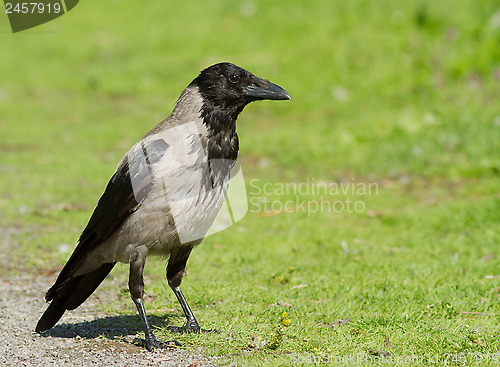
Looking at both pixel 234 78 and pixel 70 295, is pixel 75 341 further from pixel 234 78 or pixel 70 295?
pixel 234 78

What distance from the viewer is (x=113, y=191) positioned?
4449 millimetres

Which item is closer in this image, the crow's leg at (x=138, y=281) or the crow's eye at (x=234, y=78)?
the crow's leg at (x=138, y=281)

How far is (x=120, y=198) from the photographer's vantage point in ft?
14.3

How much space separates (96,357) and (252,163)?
595 cm

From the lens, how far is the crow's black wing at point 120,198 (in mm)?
4289

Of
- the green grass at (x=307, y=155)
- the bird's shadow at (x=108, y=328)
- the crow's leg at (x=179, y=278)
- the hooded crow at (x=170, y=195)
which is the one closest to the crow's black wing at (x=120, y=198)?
the hooded crow at (x=170, y=195)

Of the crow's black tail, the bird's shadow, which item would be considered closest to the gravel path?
the bird's shadow

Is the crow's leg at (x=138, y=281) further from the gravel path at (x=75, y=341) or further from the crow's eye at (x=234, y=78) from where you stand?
the crow's eye at (x=234, y=78)

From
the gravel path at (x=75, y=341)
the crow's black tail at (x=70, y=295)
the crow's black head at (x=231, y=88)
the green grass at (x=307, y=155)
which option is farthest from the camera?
the green grass at (x=307, y=155)

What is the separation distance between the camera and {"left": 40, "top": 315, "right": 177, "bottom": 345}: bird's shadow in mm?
4359

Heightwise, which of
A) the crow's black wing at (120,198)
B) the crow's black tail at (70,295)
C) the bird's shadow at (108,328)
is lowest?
the bird's shadow at (108,328)

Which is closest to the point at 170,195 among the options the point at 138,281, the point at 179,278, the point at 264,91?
the point at 138,281

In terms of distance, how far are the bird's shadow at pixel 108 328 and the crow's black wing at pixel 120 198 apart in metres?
0.25

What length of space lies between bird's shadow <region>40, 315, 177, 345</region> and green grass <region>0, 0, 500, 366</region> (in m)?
0.14
